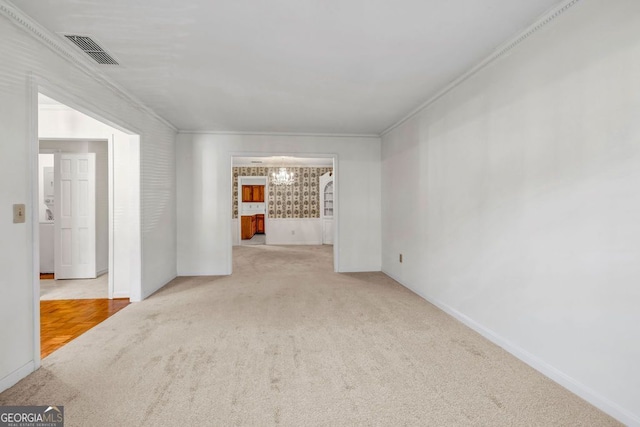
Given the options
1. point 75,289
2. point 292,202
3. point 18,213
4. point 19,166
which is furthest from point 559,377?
point 292,202

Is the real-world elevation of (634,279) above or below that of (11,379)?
above

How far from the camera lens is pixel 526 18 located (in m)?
2.07

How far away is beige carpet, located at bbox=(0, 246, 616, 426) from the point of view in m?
1.74

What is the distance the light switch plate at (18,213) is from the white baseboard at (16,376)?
99 cm

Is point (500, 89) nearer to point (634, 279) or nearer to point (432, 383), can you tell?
point (634, 279)

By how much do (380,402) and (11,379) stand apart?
2.36m

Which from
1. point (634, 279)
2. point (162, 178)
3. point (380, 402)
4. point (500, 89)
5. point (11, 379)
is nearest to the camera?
point (634, 279)

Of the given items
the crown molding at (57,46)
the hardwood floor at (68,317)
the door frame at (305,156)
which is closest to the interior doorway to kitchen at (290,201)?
the door frame at (305,156)

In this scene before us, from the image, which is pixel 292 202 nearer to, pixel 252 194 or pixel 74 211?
pixel 252 194

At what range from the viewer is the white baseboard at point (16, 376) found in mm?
1945

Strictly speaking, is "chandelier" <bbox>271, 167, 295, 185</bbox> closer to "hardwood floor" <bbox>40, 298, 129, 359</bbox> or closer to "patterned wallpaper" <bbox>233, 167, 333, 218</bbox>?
"patterned wallpaper" <bbox>233, 167, 333, 218</bbox>

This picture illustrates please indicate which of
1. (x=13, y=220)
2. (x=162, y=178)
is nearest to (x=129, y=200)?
(x=162, y=178)

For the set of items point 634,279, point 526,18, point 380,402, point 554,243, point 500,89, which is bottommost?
point 380,402

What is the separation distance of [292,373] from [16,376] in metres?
1.82
